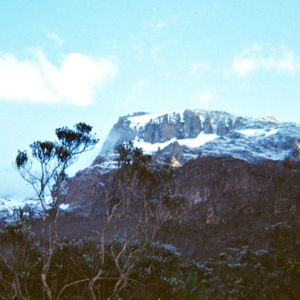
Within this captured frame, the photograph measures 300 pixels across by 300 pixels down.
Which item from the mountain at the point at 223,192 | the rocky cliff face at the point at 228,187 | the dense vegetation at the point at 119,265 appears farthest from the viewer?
the rocky cliff face at the point at 228,187

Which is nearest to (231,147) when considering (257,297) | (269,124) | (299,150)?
(299,150)

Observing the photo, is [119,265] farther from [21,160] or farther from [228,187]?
[228,187]

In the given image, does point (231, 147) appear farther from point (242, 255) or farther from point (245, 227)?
point (242, 255)

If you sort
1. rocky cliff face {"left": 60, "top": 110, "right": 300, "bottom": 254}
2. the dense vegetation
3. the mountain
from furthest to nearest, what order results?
rocky cliff face {"left": 60, "top": 110, "right": 300, "bottom": 254} < the mountain < the dense vegetation

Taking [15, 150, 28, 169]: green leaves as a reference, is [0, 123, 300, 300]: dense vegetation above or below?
below

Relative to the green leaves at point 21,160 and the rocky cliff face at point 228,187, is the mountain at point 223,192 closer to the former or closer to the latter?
the rocky cliff face at point 228,187

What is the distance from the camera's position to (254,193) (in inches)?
3337

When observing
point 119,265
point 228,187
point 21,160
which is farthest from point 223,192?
point 21,160

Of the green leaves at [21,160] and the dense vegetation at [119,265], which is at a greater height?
the green leaves at [21,160]

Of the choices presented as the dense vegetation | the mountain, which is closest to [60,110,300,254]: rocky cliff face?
the mountain

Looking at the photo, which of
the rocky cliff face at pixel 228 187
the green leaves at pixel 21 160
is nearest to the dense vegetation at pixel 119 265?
the green leaves at pixel 21 160

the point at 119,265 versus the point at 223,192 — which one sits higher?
the point at 223,192

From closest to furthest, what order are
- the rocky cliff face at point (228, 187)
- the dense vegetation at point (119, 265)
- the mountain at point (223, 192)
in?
1. the dense vegetation at point (119, 265)
2. the mountain at point (223, 192)
3. the rocky cliff face at point (228, 187)

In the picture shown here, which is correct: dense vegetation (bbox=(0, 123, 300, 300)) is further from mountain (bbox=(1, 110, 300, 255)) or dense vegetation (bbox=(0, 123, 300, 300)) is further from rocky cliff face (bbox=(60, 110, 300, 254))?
rocky cliff face (bbox=(60, 110, 300, 254))
